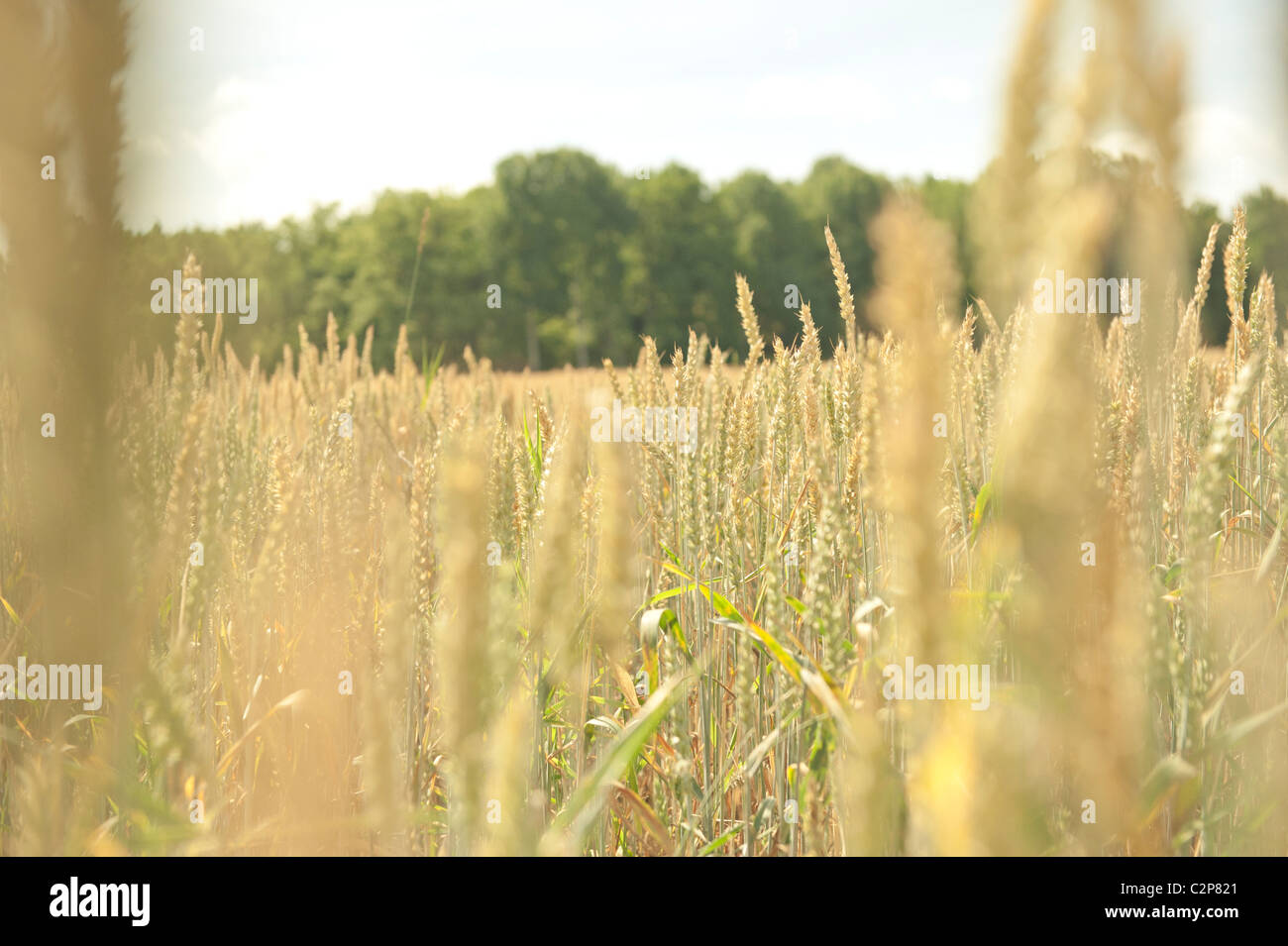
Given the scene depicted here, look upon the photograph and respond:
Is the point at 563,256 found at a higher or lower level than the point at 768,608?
higher

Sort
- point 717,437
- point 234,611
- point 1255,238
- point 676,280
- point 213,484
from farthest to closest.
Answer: point 676,280 < point 1255,238 < point 234,611 < point 717,437 < point 213,484

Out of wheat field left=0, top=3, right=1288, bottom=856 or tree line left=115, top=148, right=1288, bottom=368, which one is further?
tree line left=115, top=148, right=1288, bottom=368

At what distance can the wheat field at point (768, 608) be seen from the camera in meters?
0.38

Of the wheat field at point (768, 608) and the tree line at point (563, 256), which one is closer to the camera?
the wheat field at point (768, 608)

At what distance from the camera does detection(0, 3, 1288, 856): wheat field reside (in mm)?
379

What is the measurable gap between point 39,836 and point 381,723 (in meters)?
0.32

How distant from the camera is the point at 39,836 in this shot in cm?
54

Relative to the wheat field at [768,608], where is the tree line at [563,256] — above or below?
above

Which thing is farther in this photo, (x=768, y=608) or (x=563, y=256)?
(x=563, y=256)

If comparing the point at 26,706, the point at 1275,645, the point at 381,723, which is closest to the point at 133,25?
the point at 381,723

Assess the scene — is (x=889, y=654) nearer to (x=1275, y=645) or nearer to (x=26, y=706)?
(x=1275, y=645)

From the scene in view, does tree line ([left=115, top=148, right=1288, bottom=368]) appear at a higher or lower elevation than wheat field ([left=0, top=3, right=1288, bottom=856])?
higher

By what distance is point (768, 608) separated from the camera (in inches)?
41.4
